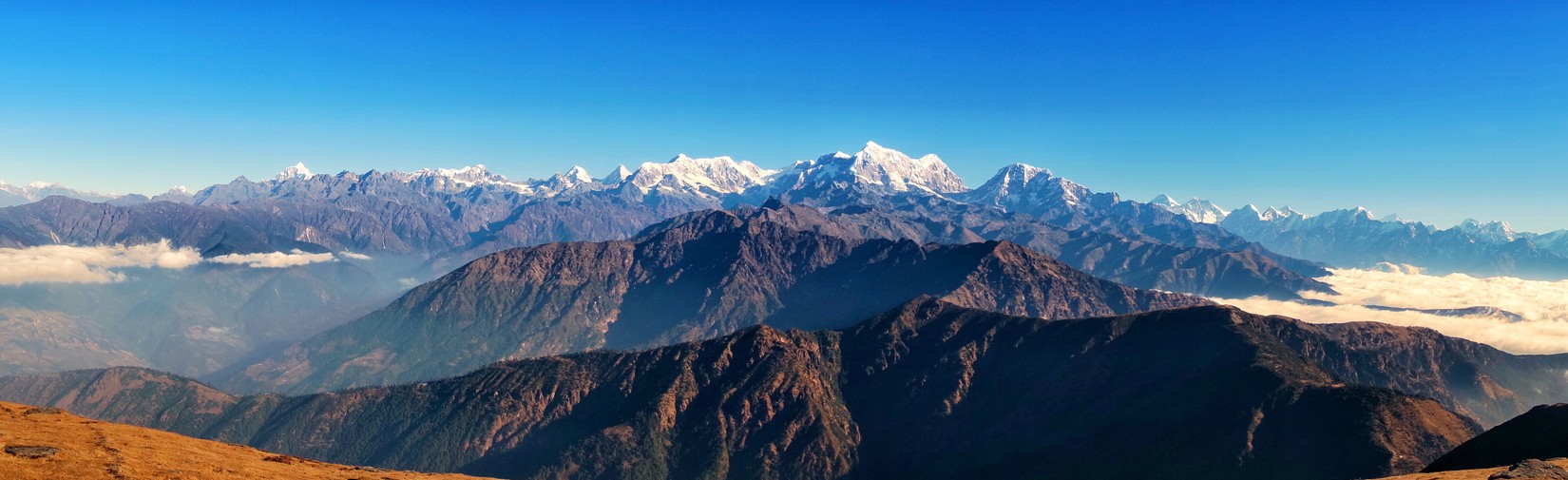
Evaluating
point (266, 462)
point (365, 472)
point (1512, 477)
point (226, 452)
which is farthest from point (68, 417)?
point (1512, 477)

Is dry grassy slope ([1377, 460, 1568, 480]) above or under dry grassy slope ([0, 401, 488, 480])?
above

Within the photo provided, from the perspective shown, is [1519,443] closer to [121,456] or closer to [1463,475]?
[1463,475]

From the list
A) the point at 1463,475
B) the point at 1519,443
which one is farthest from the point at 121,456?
the point at 1519,443

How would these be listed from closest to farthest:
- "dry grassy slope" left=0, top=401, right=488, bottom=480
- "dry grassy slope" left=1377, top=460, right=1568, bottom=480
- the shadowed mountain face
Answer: "dry grassy slope" left=0, top=401, right=488, bottom=480 → "dry grassy slope" left=1377, top=460, right=1568, bottom=480 → the shadowed mountain face

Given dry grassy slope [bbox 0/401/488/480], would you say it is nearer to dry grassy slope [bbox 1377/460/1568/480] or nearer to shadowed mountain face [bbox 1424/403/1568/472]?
dry grassy slope [bbox 1377/460/1568/480]

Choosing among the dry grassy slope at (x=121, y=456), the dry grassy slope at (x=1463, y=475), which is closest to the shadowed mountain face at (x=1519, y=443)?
the dry grassy slope at (x=1463, y=475)

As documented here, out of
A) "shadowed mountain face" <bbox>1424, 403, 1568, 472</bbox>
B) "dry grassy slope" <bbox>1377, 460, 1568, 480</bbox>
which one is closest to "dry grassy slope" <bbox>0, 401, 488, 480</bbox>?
"dry grassy slope" <bbox>1377, 460, 1568, 480</bbox>
